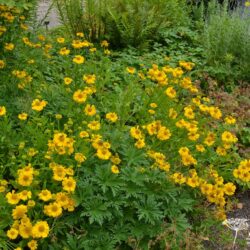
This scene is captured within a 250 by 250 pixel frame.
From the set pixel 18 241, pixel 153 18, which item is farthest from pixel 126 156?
pixel 153 18

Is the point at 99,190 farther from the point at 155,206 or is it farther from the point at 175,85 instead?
the point at 175,85

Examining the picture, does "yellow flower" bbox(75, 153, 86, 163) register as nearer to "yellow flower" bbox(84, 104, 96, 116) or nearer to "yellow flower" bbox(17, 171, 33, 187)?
"yellow flower" bbox(17, 171, 33, 187)

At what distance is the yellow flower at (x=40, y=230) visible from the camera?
2.34 meters

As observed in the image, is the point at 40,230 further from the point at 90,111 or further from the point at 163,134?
the point at 163,134

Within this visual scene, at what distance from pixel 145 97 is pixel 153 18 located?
200 centimetres

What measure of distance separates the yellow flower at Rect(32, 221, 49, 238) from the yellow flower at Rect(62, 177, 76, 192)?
0.70 ft

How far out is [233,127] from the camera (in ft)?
12.5

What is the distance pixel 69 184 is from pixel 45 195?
0.45 feet

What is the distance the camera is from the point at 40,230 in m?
2.36

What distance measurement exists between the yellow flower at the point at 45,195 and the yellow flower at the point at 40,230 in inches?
4.9

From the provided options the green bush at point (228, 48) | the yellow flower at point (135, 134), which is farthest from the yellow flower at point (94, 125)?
the green bush at point (228, 48)

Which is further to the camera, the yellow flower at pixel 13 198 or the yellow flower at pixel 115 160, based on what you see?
the yellow flower at pixel 115 160

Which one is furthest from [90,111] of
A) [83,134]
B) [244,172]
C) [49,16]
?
[49,16]

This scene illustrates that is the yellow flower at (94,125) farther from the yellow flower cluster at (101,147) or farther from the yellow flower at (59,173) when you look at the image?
the yellow flower at (59,173)
